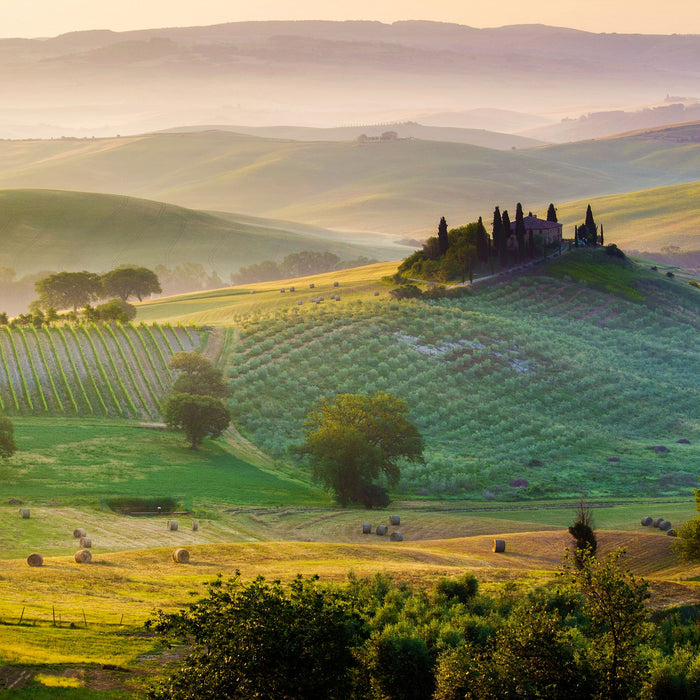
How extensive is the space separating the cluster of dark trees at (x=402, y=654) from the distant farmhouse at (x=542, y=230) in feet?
363

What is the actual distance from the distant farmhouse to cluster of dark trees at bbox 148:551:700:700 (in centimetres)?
11066

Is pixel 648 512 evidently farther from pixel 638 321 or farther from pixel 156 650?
pixel 638 321

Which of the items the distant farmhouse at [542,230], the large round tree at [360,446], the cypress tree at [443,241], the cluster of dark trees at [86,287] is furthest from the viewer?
the cluster of dark trees at [86,287]

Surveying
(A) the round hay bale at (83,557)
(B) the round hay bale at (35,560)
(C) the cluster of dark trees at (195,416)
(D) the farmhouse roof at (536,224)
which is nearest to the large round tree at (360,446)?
(C) the cluster of dark trees at (195,416)

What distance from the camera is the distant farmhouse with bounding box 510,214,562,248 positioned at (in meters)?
140

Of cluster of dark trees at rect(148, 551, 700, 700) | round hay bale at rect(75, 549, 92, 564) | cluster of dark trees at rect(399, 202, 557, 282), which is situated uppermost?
cluster of dark trees at rect(399, 202, 557, 282)

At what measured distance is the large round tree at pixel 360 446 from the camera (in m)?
70.5

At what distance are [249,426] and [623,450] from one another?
110 feet

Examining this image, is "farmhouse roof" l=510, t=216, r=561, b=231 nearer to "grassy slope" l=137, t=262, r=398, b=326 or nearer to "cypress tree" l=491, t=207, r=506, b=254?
"cypress tree" l=491, t=207, r=506, b=254

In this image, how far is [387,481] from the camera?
258 ft

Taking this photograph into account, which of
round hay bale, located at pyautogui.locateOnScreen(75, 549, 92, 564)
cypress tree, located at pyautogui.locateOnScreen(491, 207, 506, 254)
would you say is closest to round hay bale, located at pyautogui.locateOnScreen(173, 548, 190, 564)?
round hay bale, located at pyautogui.locateOnScreen(75, 549, 92, 564)

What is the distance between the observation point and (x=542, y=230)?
141 metres

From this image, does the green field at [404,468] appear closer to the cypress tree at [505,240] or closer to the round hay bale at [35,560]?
the round hay bale at [35,560]

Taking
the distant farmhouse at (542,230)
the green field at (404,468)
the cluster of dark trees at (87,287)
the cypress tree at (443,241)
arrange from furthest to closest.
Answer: the cluster of dark trees at (87,287) → the distant farmhouse at (542,230) → the cypress tree at (443,241) → the green field at (404,468)
